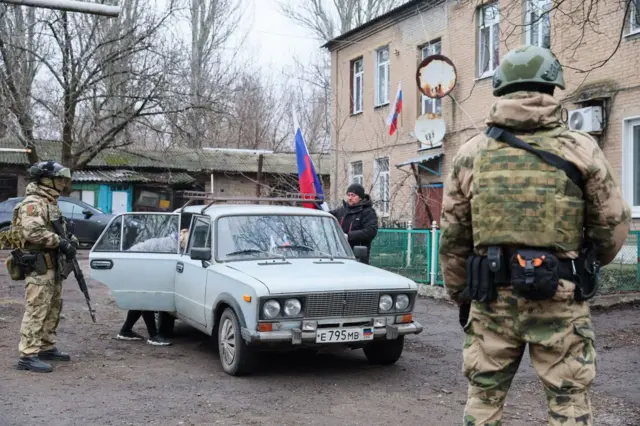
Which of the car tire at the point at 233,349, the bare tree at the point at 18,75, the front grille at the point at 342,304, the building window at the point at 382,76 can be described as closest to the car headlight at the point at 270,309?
the front grille at the point at 342,304

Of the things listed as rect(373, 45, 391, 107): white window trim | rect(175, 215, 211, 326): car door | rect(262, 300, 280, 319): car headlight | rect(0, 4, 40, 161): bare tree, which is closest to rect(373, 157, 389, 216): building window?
rect(373, 45, 391, 107): white window trim

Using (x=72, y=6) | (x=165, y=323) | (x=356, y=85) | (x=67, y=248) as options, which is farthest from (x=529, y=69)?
(x=356, y=85)

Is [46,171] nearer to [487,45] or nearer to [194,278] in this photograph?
[194,278]

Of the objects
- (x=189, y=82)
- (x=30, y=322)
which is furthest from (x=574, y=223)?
(x=189, y=82)

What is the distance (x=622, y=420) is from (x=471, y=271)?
2.53 metres

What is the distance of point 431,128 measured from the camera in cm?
1678

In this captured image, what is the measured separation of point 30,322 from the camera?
6707 mm

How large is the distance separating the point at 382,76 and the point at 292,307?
50.0 ft

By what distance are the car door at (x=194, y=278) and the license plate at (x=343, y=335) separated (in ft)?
4.66

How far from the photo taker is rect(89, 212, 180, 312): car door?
25.1 feet

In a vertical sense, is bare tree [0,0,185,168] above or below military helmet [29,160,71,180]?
above

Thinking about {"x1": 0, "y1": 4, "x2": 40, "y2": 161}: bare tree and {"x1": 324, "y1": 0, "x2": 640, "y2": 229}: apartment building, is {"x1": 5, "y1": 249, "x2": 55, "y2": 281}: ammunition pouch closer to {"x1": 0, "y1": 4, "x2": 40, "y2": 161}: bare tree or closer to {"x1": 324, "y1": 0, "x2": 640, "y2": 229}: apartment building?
{"x1": 324, "y1": 0, "x2": 640, "y2": 229}: apartment building

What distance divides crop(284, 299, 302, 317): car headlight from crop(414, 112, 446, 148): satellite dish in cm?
1111

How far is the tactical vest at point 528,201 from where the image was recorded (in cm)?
328
